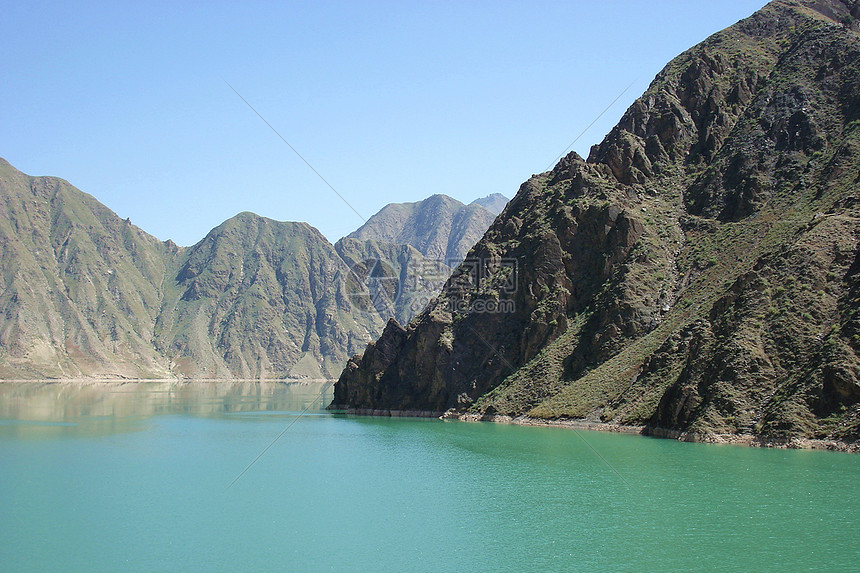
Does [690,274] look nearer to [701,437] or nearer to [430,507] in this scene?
[701,437]

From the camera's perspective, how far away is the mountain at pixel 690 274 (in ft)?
242

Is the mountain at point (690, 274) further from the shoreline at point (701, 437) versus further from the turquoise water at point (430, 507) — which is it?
the turquoise water at point (430, 507)

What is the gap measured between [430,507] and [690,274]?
228ft

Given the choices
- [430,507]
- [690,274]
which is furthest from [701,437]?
[690,274]

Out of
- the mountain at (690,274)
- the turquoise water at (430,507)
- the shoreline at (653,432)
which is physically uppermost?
the mountain at (690,274)

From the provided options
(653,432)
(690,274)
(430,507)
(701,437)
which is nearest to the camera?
(430,507)

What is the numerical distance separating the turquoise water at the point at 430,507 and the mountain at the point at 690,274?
27.1 ft

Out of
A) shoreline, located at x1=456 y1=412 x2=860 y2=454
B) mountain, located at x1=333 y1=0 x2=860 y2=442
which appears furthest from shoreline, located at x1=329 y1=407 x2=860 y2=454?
mountain, located at x1=333 y1=0 x2=860 y2=442

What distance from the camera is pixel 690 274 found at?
10556 centimetres

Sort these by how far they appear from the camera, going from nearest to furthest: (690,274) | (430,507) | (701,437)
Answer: (430,507) → (701,437) → (690,274)

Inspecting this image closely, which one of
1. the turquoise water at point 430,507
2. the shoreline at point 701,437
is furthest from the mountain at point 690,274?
the turquoise water at point 430,507

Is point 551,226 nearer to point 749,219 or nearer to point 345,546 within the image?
point 749,219

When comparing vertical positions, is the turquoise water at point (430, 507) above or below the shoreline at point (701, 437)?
below

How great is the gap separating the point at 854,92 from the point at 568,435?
67.6 meters
